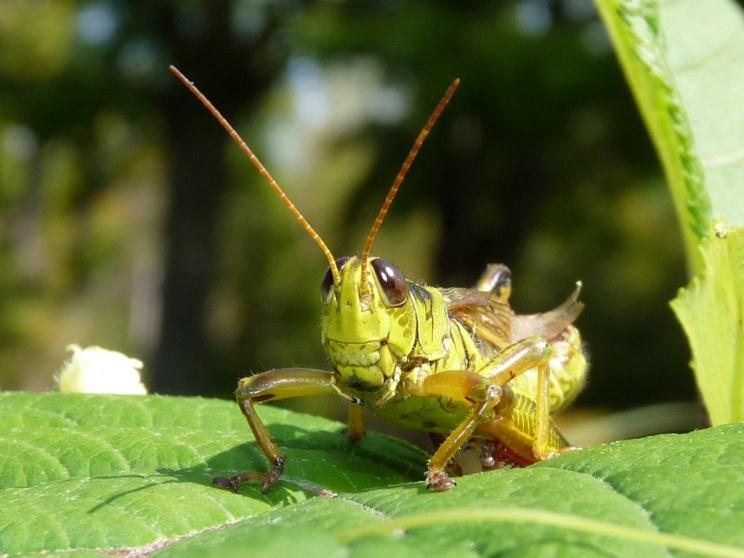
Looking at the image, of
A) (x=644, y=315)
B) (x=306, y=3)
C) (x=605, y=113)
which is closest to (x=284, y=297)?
(x=644, y=315)

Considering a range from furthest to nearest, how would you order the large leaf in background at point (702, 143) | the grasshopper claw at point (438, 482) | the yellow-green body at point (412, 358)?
1. the yellow-green body at point (412, 358)
2. the large leaf in background at point (702, 143)
3. the grasshopper claw at point (438, 482)

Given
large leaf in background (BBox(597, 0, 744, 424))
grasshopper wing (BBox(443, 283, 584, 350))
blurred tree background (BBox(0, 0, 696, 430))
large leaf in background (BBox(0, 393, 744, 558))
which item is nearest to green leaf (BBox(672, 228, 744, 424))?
large leaf in background (BBox(597, 0, 744, 424))

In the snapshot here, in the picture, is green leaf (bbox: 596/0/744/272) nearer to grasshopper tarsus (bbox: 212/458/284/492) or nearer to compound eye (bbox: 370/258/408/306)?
compound eye (bbox: 370/258/408/306)

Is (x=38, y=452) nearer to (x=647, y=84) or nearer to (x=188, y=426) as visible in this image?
(x=188, y=426)

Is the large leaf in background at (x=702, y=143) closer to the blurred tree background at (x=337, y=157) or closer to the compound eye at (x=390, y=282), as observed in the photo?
→ the compound eye at (x=390, y=282)

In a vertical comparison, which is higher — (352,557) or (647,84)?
(647,84)

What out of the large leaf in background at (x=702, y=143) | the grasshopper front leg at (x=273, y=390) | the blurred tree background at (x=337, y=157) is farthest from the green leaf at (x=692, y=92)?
the blurred tree background at (x=337, y=157)
